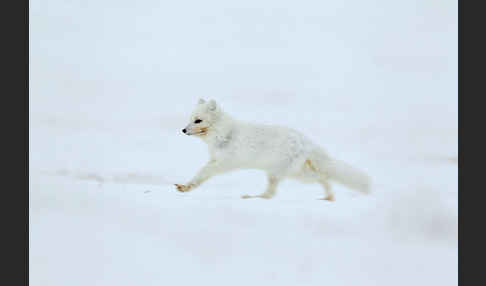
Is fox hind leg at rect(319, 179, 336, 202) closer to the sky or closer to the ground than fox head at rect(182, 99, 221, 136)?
closer to the ground

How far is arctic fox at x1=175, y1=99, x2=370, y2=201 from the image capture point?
3.35m

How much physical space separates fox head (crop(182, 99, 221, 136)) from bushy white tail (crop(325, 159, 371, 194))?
2.56 feet

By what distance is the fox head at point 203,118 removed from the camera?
3.32 meters

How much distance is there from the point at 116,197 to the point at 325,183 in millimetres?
1319

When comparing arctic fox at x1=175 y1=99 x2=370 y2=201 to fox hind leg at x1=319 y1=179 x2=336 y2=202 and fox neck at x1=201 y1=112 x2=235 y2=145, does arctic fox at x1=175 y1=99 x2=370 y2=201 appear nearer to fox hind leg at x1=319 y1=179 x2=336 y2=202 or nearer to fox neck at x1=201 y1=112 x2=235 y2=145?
fox neck at x1=201 y1=112 x2=235 y2=145

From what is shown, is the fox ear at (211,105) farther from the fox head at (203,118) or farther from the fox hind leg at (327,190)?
the fox hind leg at (327,190)

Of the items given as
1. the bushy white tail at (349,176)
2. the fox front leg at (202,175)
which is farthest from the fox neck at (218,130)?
the bushy white tail at (349,176)

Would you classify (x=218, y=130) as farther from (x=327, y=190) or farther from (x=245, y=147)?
(x=327, y=190)

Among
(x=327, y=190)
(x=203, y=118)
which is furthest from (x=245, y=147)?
(x=327, y=190)

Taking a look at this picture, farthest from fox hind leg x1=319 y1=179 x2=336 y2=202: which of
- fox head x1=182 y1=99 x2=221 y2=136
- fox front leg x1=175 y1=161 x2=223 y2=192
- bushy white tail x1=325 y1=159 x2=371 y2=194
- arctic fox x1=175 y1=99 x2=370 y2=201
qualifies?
fox head x1=182 y1=99 x2=221 y2=136

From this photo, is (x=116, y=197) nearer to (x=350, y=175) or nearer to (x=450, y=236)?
(x=350, y=175)

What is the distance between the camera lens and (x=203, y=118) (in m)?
3.34

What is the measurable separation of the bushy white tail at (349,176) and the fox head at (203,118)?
78cm

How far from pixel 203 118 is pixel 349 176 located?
99 cm
